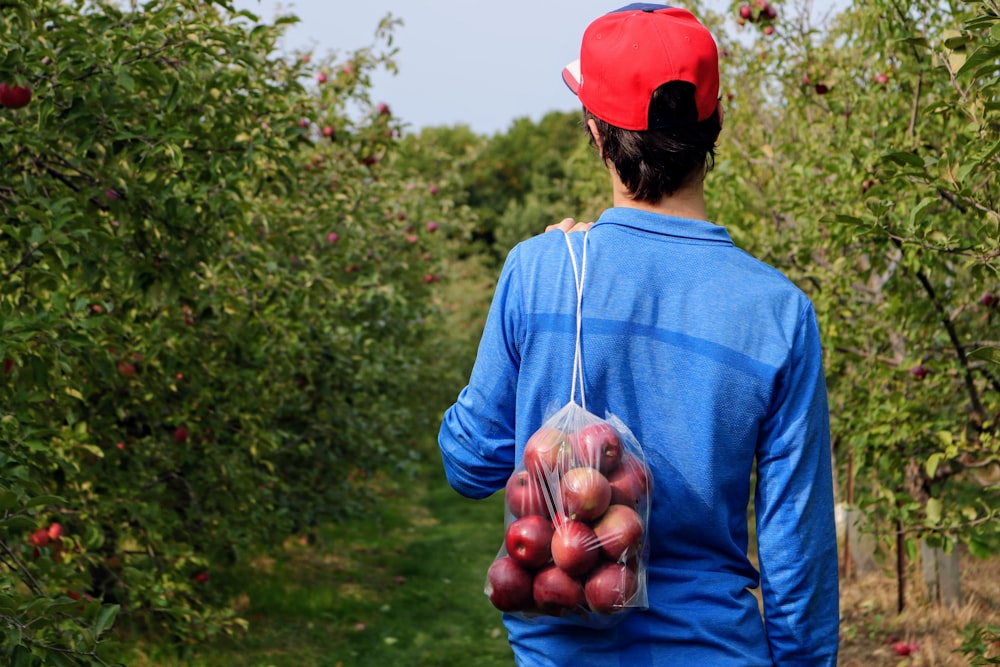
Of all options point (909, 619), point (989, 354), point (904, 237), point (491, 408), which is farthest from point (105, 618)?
point (909, 619)

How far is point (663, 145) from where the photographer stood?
156cm

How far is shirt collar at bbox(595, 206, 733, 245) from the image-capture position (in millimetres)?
1572

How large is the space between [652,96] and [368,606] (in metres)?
6.49

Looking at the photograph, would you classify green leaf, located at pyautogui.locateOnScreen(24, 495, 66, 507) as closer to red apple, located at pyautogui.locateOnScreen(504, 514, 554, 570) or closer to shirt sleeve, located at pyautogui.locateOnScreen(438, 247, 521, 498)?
shirt sleeve, located at pyautogui.locateOnScreen(438, 247, 521, 498)

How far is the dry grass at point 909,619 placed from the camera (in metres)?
5.31

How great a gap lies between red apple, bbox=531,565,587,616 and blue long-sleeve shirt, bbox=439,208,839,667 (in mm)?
66

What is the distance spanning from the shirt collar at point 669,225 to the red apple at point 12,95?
2.36 meters

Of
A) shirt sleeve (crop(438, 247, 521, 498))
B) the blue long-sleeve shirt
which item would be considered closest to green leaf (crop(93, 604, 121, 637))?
shirt sleeve (crop(438, 247, 521, 498))

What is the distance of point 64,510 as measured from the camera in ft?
13.7

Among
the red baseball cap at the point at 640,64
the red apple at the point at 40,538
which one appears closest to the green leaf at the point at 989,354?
the red baseball cap at the point at 640,64

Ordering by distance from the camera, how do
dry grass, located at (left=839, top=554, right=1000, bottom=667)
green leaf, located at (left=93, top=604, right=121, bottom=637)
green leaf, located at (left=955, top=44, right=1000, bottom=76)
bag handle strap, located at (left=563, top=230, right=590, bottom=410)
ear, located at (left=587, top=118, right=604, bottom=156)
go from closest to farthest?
bag handle strap, located at (left=563, top=230, right=590, bottom=410), ear, located at (left=587, top=118, right=604, bottom=156), green leaf, located at (left=955, top=44, right=1000, bottom=76), green leaf, located at (left=93, top=604, right=121, bottom=637), dry grass, located at (left=839, top=554, right=1000, bottom=667)

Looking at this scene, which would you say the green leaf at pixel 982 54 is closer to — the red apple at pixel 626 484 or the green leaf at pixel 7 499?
the red apple at pixel 626 484

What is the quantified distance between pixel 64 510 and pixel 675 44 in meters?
3.50

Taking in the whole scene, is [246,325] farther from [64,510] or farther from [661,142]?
[661,142]
